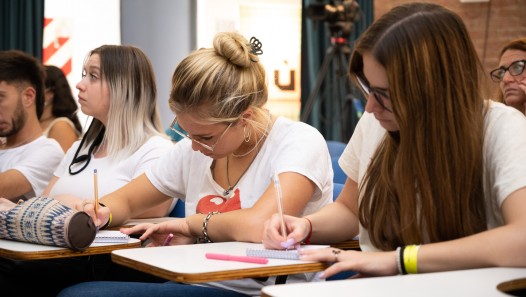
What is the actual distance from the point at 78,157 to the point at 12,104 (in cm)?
58

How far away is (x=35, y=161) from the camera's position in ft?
10.3

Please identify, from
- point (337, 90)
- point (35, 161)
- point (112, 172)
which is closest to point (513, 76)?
point (112, 172)

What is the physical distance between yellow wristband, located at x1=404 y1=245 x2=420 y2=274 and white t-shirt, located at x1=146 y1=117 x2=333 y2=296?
0.58m

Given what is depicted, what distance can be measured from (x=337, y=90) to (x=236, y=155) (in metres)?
3.76

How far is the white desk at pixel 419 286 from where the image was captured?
1.22 meters

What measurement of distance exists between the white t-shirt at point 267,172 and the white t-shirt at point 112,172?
0.38 m

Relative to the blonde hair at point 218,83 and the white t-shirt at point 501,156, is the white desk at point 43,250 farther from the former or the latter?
the white t-shirt at point 501,156

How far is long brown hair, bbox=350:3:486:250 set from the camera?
1.50 metres

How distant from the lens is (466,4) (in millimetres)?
6098

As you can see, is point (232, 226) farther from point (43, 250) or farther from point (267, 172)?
point (43, 250)

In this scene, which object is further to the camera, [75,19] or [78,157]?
[75,19]

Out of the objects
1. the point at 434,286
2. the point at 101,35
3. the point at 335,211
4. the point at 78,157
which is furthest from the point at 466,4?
the point at 434,286

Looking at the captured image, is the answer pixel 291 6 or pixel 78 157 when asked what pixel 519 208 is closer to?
A: pixel 78 157

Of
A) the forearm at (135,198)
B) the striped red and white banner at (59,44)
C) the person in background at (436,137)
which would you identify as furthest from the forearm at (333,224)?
the striped red and white banner at (59,44)
